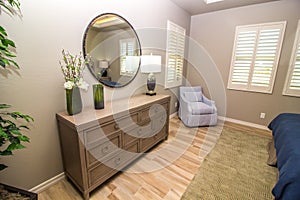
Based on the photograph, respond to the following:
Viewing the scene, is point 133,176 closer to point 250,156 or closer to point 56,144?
point 56,144

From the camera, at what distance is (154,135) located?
231 cm

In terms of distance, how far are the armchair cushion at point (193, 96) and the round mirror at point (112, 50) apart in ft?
5.02

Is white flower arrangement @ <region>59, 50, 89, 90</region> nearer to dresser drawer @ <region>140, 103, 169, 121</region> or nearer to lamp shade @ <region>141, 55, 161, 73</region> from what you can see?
dresser drawer @ <region>140, 103, 169, 121</region>

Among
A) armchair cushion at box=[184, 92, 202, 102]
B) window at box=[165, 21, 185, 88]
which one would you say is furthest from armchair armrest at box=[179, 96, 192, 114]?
window at box=[165, 21, 185, 88]

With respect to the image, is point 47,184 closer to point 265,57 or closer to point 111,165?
point 111,165

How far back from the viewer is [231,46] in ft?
10.9

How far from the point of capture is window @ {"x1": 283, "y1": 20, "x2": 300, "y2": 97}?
269 centimetres

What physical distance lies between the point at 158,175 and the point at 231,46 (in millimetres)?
3136

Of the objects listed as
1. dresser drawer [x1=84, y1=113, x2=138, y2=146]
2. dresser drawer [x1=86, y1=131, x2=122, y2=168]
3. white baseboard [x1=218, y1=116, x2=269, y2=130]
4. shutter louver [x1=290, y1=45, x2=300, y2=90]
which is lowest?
white baseboard [x1=218, y1=116, x2=269, y2=130]

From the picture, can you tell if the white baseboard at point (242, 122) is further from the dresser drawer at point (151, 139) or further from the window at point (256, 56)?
the dresser drawer at point (151, 139)

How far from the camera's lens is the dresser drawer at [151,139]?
2.10 meters

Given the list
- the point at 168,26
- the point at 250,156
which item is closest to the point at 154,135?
the point at 250,156

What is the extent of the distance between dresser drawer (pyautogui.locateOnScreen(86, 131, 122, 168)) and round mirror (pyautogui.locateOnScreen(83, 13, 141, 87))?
0.77 m

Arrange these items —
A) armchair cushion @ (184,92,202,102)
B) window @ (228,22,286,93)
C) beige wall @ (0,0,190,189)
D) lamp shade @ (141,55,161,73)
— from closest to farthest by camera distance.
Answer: beige wall @ (0,0,190,189)
lamp shade @ (141,55,161,73)
window @ (228,22,286,93)
armchair cushion @ (184,92,202,102)
